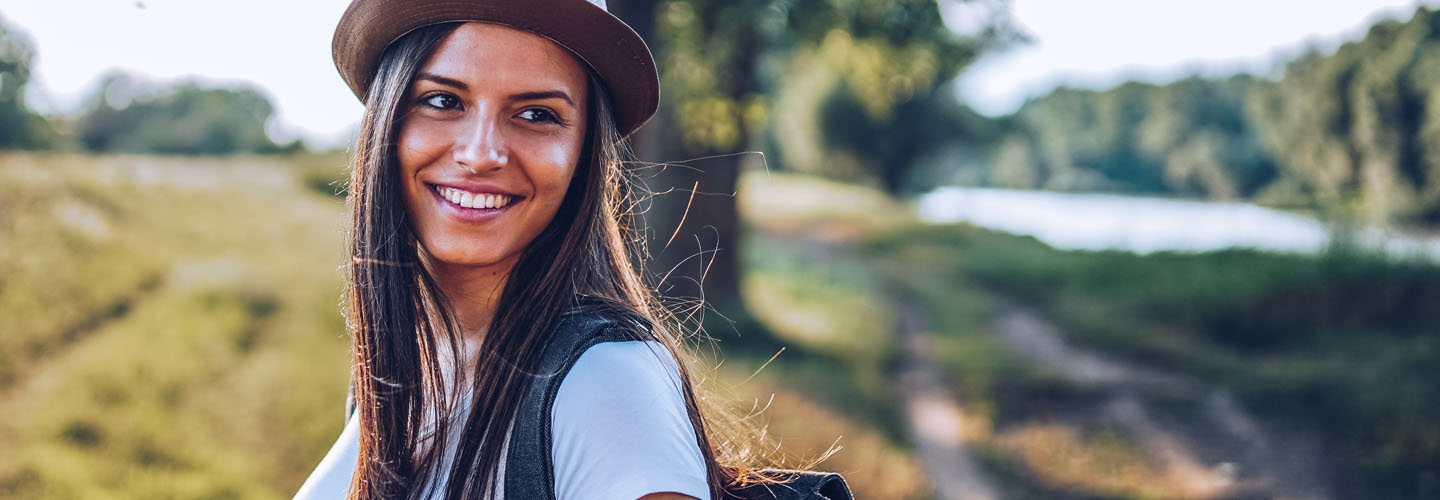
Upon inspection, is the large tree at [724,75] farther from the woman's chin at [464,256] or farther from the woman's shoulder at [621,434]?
the woman's shoulder at [621,434]

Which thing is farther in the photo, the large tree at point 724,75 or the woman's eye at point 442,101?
the large tree at point 724,75

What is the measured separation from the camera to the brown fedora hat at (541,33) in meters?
1.60

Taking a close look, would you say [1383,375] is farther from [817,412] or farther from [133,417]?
[133,417]

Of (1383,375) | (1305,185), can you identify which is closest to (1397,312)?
(1383,375)

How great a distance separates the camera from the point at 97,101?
33.8 ft

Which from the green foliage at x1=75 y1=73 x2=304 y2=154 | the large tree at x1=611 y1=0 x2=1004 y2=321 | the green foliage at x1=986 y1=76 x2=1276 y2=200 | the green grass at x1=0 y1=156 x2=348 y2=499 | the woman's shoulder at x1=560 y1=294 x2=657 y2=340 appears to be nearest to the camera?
the woman's shoulder at x1=560 y1=294 x2=657 y2=340

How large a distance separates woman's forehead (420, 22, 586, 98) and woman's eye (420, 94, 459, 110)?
0.05 m

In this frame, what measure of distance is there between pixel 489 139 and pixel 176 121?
11630 mm

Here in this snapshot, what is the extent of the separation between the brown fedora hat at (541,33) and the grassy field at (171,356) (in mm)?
2760

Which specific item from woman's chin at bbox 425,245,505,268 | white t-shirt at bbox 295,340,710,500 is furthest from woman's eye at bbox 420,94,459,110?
white t-shirt at bbox 295,340,710,500

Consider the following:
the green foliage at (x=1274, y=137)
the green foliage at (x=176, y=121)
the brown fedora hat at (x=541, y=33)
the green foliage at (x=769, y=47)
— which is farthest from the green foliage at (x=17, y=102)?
the green foliage at (x=1274, y=137)

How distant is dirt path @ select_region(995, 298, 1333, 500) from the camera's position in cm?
A: 780

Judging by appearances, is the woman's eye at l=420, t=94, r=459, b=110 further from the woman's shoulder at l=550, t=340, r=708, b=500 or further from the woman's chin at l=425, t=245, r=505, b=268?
the woman's shoulder at l=550, t=340, r=708, b=500

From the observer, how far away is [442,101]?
1.69 metres
